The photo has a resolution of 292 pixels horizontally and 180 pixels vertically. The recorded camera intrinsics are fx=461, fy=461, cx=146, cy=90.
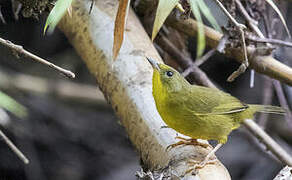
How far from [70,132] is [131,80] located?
2.77 meters

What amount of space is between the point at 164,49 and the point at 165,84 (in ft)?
2.46

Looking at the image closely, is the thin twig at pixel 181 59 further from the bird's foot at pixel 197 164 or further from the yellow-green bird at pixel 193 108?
the bird's foot at pixel 197 164

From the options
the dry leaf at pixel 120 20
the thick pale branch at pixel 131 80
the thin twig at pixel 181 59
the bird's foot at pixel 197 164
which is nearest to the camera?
the dry leaf at pixel 120 20

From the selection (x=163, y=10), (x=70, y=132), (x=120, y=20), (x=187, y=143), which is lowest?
(x=70, y=132)

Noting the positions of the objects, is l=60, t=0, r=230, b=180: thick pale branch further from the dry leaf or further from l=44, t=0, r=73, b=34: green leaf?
l=44, t=0, r=73, b=34: green leaf

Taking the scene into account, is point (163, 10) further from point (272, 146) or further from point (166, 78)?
point (272, 146)

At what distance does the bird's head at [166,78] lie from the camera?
3.24m

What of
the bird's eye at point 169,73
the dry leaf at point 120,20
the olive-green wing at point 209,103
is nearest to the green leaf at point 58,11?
the dry leaf at point 120,20

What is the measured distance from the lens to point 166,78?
340 centimetres

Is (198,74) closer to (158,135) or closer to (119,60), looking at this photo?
(119,60)

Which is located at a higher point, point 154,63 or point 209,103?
point 154,63

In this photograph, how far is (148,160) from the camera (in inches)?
114

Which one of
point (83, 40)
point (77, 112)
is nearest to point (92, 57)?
point (83, 40)

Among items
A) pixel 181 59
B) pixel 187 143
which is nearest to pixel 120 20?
pixel 187 143
